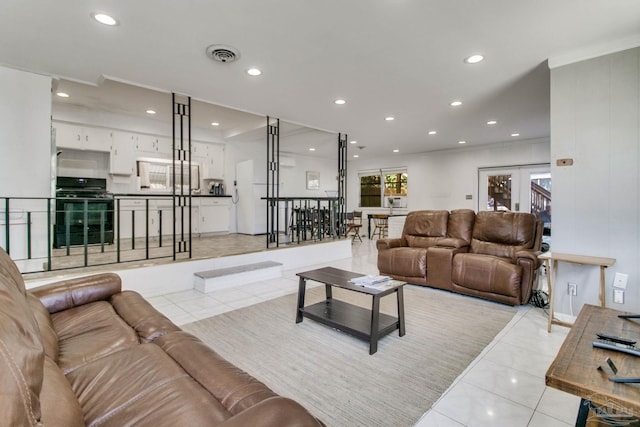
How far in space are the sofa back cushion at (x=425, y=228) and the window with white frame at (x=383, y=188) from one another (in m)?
4.71

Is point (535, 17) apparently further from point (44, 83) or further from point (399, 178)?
point (399, 178)

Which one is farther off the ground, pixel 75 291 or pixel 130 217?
pixel 130 217

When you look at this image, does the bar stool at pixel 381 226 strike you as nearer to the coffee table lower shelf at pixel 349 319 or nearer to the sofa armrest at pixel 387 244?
the sofa armrest at pixel 387 244

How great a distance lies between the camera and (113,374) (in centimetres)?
126

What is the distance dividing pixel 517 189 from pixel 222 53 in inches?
285

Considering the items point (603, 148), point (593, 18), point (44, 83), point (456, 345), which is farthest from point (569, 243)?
point (44, 83)

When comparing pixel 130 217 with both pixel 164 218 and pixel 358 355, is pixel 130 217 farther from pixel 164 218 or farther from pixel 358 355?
pixel 358 355

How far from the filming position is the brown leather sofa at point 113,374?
24.4 inches

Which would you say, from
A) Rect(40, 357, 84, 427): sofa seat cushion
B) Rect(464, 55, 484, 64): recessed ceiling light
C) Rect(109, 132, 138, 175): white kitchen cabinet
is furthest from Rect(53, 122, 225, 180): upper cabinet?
Rect(40, 357, 84, 427): sofa seat cushion

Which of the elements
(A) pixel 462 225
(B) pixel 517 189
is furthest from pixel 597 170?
(B) pixel 517 189

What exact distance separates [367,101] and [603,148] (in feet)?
8.87

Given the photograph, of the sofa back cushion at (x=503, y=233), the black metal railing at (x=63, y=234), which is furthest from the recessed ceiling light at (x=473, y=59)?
the black metal railing at (x=63, y=234)

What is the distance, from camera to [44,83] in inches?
139

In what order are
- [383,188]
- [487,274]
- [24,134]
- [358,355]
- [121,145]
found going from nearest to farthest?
[358,355] → [24,134] → [487,274] → [121,145] → [383,188]
